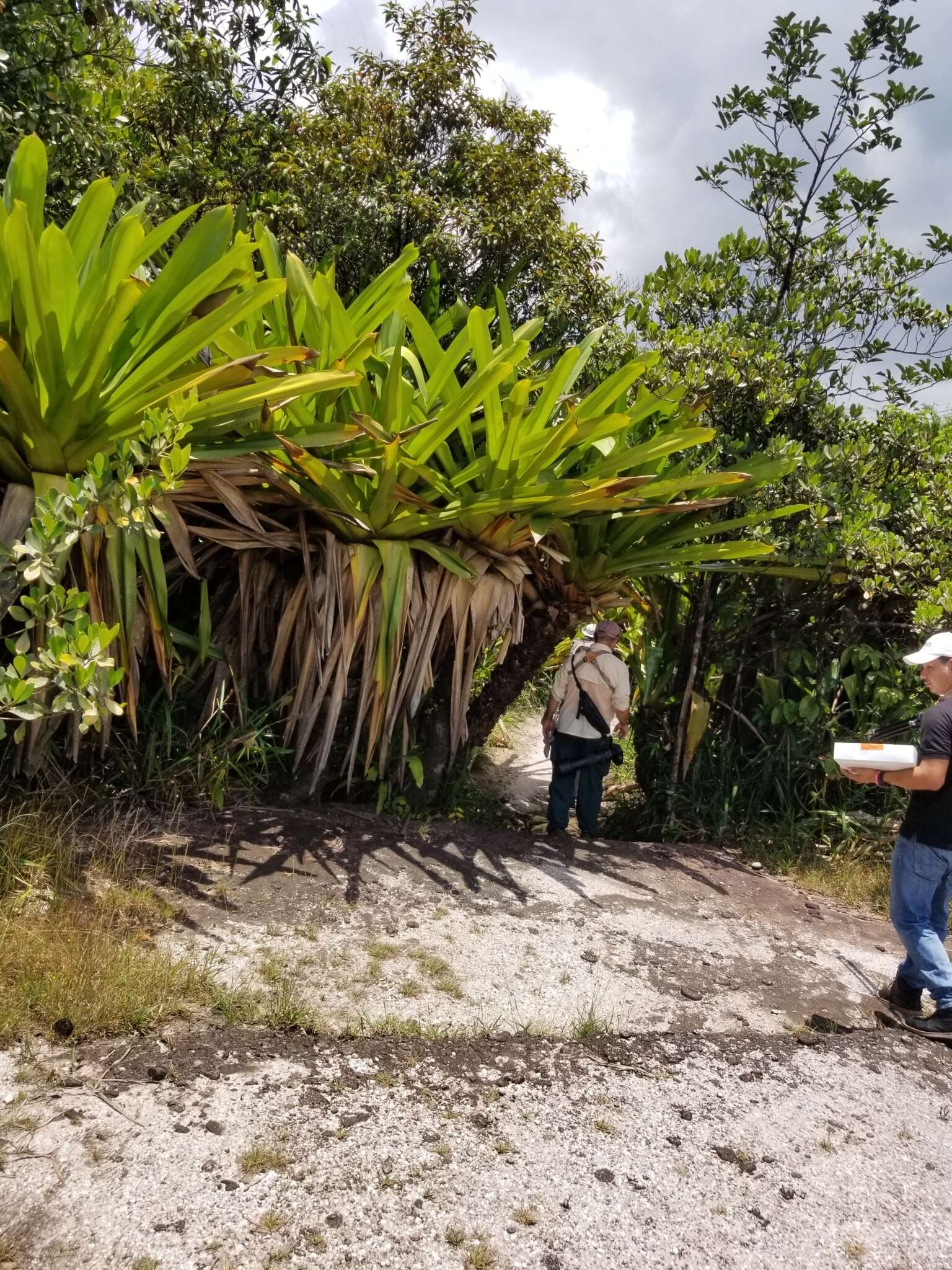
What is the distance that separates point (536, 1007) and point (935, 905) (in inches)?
67.8

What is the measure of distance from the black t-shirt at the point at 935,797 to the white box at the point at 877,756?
0.26 feet

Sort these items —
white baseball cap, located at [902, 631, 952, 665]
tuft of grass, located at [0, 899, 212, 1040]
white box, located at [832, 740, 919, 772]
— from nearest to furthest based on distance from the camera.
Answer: tuft of grass, located at [0, 899, 212, 1040], white box, located at [832, 740, 919, 772], white baseball cap, located at [902, 631, 952, 665]

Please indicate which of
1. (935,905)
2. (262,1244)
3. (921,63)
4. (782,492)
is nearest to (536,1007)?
(262,1244)

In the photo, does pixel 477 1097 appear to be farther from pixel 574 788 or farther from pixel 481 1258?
pixel 574 788

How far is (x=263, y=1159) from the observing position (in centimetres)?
226

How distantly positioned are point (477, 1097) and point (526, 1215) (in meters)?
0.47

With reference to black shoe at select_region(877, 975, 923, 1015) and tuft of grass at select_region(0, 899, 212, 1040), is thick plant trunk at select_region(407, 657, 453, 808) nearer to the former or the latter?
tuft of grass at select_region(0, 899, 212, 1040)

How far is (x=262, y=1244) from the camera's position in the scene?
202cm

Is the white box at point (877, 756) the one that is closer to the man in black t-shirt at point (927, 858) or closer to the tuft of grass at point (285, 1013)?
the man in black t-shirt at point (927, 858)

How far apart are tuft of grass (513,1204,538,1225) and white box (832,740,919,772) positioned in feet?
6.38

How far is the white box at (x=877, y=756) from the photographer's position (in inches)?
138

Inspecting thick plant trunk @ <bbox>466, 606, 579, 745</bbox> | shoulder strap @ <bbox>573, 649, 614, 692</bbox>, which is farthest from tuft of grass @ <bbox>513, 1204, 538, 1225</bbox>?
shoulder strap @ <bbox>573, 649, 614, 692</bbox>

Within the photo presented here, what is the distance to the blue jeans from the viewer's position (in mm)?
3607

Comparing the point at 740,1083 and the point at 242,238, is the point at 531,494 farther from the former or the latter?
the point at 740,1083
